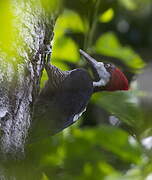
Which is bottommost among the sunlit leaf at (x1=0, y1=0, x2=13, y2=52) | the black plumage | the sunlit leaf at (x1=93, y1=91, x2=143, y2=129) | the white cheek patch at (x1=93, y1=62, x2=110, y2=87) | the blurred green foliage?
the white cheek patch at (x1=93, y1=62, x2=110, y2=87)

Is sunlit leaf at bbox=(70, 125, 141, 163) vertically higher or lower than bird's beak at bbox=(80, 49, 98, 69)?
higher

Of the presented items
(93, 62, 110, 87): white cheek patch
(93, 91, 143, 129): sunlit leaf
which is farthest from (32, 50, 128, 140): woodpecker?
(93, 91, 143, 129): sunlit leaf

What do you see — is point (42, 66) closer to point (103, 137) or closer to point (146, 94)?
point (146, 94)

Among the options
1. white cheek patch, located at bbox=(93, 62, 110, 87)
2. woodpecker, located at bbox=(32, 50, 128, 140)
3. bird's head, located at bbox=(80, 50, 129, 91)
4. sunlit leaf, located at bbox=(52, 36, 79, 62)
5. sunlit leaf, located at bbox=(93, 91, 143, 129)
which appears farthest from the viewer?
white cheek patch, located at bbox=(93, 62, 110, 87)

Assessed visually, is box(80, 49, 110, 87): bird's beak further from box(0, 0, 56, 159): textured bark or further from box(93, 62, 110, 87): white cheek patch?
box(0, 0, 56, 159): textured bark

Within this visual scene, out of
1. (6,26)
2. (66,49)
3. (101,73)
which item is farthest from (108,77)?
(6,26)

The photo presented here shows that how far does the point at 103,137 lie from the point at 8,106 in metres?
0.25

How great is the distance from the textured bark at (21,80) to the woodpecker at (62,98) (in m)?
0.18

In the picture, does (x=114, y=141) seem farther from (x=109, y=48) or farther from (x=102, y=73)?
(x=102, y=73)

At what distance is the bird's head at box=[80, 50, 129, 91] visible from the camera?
2061mm

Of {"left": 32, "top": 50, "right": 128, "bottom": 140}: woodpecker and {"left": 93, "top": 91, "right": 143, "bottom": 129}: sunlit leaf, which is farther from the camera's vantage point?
{"left": 32, "top": 50, "right": 128, "bottom": 140}: woodpecker

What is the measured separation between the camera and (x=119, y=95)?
1.19 meters

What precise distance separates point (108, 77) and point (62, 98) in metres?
0.48

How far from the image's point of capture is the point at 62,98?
1.78m
